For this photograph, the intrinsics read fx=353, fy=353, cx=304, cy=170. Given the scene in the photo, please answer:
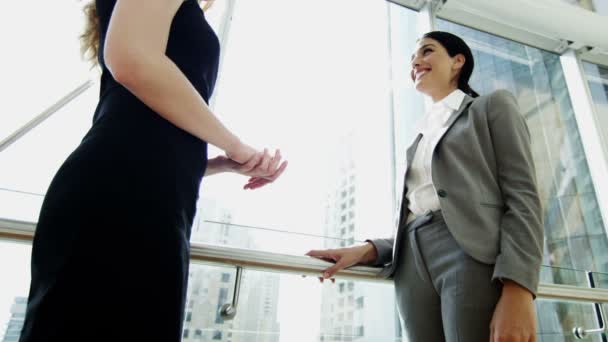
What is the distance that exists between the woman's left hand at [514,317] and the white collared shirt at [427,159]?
0.99 feet

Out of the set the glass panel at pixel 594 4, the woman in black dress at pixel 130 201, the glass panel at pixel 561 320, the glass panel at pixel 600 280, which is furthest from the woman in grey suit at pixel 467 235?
the glass panel at pixel 594 4

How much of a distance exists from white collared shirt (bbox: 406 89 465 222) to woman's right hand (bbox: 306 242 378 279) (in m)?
0.18

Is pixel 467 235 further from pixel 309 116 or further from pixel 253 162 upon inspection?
pixel 309 116

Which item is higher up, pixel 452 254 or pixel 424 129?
pixel 424 129

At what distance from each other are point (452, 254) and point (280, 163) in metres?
0.51

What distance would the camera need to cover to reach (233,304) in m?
1.00

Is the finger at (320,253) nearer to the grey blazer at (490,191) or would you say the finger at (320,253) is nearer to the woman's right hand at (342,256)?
the woman's right hand at (342,256)

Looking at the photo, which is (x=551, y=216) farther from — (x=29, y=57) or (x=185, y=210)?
(x=29, y=57)

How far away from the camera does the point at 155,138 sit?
0.55 m

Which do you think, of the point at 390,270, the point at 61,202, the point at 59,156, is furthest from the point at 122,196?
the point at 59,156

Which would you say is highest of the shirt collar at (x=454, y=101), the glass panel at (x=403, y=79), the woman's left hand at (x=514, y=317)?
the glass panel at (x=403, y=79)

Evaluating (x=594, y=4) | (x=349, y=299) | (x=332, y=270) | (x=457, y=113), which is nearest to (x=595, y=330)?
(x=349, y=299)

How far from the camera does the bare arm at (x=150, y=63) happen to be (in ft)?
1.81

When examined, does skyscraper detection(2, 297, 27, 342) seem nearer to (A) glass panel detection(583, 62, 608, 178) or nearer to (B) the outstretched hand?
(B) the outstretched hand
